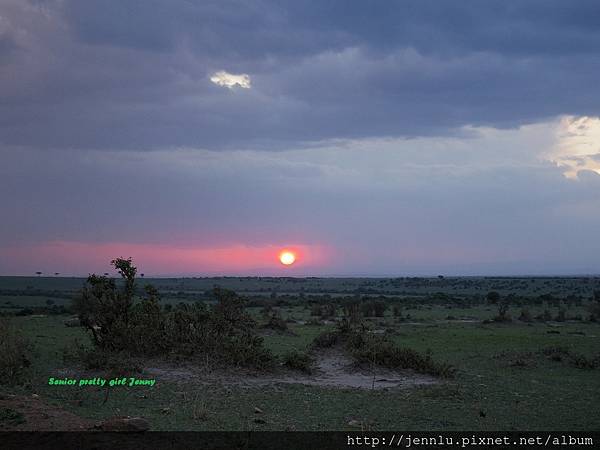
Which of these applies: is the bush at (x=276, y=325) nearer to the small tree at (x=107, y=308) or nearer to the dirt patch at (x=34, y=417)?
the small tree at (x=107, y=308)

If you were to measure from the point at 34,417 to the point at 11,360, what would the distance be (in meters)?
4.65

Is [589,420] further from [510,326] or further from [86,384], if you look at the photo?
[510,326]

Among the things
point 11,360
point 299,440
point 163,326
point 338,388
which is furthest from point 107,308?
point 299,440

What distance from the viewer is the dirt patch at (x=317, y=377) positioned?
15.4 m

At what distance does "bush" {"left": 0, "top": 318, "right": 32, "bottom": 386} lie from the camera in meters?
13.1

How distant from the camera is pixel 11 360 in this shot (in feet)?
44.9

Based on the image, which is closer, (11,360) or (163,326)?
(11,360)

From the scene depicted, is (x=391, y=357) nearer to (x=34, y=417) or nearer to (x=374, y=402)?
(x=374, y=402)

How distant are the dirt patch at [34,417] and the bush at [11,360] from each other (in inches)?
87.2

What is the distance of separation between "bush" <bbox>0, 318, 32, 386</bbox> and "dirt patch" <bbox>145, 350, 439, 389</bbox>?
3241mm

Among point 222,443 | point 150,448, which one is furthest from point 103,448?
point 222,443

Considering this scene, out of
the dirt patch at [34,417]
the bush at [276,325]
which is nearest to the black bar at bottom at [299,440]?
the dirt patch at [34,417]

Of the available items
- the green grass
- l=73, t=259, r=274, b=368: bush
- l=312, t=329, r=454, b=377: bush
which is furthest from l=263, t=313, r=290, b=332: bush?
the green grass

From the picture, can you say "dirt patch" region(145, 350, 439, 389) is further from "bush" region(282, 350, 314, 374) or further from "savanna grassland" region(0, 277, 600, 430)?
"bush" region(282, 350, 314, 374)
